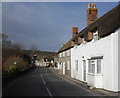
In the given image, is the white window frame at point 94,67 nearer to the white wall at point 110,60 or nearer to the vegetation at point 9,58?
the white wall at point 110,60

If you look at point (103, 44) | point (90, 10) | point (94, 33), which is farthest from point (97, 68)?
point (90, 10)

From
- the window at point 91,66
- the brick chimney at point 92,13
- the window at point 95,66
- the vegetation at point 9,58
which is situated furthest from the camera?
the brick chimney at point 92,13

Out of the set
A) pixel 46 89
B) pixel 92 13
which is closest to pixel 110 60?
pixel 46 89

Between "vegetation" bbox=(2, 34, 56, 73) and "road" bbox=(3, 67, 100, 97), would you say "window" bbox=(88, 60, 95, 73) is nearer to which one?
"road" bbox=(3, 67, 100, 97)

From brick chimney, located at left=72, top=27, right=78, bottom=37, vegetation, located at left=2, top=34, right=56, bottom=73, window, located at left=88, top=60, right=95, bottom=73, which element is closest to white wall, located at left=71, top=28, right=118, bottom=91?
window, located at left=88, top=60, right=95, bottom=73

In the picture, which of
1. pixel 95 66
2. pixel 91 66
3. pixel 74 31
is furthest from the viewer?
pixel 74 31

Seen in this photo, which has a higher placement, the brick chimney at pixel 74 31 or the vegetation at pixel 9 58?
the brick chimney at pixel 74 31

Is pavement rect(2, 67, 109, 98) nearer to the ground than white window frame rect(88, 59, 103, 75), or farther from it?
nearer to the ground

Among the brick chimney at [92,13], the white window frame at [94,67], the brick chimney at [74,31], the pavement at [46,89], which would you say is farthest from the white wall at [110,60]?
the brick chimney at [74,31]

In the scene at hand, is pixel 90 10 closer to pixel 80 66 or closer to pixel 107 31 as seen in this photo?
pixel 80 66

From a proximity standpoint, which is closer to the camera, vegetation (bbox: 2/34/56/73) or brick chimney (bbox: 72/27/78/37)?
vegetation (bbox: 2/34/56/73)

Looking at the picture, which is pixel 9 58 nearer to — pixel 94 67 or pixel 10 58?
pixel 10 58

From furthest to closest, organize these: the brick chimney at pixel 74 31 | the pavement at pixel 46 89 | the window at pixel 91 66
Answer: the brick chimney at pixel 74 31 → the window at pixel 91 66 → the pavement at pixel 46 89

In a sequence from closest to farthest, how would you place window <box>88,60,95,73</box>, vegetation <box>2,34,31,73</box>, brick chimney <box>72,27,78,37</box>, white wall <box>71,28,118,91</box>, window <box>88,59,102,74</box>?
white wall <box>71,28,118,91</box>
window <box>88,59,102,74</box>
window <box>88,60,95,73</box>
vegetation <box>2,34,31,73</box>
brick chimney <box>72,27,78,37</box>
